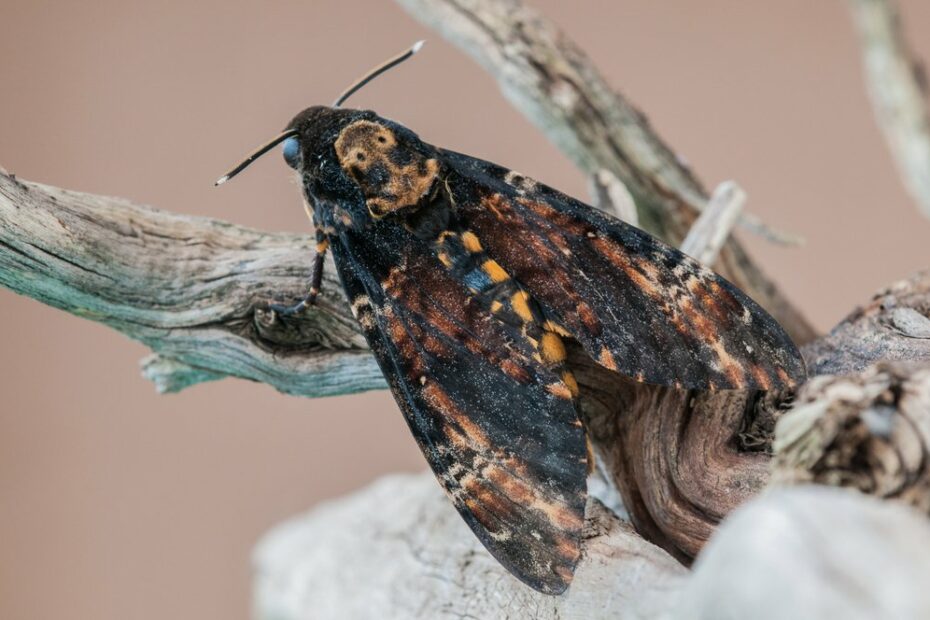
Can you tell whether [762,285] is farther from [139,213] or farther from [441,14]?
[139,213]

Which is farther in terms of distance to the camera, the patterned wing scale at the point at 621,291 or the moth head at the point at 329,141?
the moth head at the point at 329,141

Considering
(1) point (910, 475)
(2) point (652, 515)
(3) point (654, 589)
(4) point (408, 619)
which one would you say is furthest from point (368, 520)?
(1) point (910, 475)

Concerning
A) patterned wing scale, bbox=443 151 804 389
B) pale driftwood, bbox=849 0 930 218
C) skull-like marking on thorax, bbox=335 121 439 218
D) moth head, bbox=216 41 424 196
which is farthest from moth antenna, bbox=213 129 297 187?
pale driftwood, bbox=849 0 930 218

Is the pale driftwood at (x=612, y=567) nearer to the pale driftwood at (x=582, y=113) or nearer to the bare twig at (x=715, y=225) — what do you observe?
the bare twig at (x=715, y=225)

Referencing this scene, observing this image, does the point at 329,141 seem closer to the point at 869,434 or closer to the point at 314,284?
the point at 314,284

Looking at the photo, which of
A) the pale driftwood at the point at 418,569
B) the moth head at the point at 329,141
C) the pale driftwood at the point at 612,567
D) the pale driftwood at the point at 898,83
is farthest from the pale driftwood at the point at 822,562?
the pale driftwood at the point at 898,83
